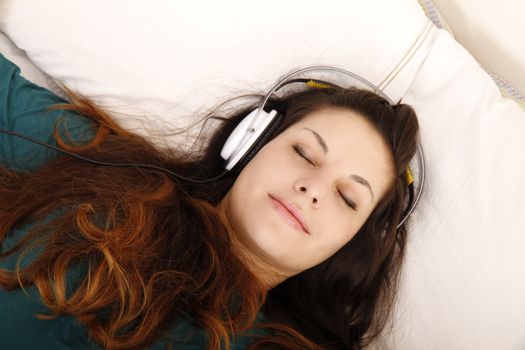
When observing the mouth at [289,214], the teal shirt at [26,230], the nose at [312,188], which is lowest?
the teal shirt at [26,230]

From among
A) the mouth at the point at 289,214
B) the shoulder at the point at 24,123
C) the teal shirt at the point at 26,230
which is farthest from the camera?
the shoulder at the point at 24,123

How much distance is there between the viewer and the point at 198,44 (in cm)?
112

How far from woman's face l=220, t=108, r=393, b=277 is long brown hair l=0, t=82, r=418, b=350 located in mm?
53

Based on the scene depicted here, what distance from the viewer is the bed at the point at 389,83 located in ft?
3.51

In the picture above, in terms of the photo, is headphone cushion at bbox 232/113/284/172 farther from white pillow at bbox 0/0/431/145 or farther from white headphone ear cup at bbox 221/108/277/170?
white pillow at bbox 0/0/431/145

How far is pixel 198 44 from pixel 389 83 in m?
0.48

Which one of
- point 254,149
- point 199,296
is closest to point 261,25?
point 254,149

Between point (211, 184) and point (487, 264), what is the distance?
66 cm

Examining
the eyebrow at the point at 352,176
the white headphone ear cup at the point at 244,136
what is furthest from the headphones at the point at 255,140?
the eyebrow at the point at 352,176

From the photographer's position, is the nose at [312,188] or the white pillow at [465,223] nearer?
the nose at [312,188]

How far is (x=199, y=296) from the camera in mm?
916

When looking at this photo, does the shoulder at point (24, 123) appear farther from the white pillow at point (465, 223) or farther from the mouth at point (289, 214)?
the white pillow at point (465, 223)

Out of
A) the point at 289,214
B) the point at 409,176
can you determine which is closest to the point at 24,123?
the point at 289,214

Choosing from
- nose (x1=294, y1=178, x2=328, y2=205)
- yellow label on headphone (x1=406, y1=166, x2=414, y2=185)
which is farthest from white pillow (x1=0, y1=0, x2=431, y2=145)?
nose (x1=294, y1=178, x2=328, y2=205)
